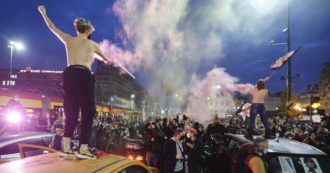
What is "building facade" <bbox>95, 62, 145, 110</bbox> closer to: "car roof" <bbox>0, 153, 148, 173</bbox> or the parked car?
the parked car

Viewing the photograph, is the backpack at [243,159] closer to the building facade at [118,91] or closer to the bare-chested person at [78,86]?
the bare-chested person at [78,86]

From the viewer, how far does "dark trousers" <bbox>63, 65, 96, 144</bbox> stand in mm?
4172

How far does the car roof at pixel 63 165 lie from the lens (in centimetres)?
279

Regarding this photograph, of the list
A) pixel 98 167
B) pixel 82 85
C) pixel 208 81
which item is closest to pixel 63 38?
pixel 82 85

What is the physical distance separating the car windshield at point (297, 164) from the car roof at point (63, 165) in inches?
113

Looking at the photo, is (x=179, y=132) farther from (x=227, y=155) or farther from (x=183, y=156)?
(x=227, y=155)

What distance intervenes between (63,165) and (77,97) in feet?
4.56

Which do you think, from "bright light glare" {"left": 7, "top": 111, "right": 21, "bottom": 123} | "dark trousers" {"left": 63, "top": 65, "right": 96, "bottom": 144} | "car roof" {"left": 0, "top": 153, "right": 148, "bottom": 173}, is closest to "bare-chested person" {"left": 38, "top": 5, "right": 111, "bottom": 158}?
"dark trousers" {"left": 63, "top": 65, "right": 96, "bottom": 144}

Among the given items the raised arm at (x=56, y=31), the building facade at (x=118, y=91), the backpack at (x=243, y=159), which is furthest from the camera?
the building facade at (x=118, y=91)

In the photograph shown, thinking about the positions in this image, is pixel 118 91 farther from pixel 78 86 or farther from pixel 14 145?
pixel 78 86

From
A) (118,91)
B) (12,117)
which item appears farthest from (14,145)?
(118,91)

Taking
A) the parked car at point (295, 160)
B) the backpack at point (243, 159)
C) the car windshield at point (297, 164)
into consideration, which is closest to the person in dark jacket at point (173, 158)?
the backpack at point (243, 159)

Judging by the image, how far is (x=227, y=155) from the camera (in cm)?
770

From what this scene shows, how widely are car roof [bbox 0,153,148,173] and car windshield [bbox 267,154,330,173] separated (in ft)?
9.45
